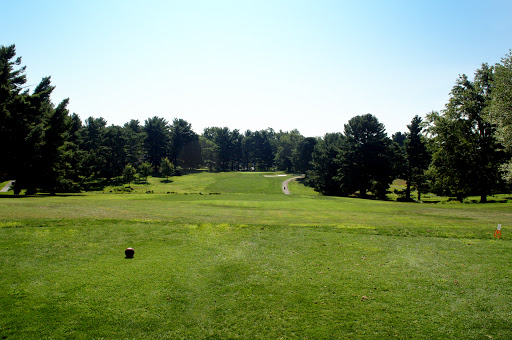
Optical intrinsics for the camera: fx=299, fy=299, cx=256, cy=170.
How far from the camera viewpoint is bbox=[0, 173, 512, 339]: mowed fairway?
21.6ft

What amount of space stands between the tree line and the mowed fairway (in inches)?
1149

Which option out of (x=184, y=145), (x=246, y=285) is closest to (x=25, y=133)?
(x=246, y=285)

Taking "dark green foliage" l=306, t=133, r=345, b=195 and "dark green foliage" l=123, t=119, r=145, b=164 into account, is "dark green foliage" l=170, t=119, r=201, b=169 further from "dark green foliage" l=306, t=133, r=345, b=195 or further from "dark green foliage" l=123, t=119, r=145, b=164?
"dark green foliage" l=306, t=133, r=345, b=195

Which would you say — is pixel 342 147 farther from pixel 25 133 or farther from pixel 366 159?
pixel 25 133

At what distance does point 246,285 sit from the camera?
871cm

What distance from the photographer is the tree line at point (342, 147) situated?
3712 centimetres

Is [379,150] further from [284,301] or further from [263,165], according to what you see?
[263,165]

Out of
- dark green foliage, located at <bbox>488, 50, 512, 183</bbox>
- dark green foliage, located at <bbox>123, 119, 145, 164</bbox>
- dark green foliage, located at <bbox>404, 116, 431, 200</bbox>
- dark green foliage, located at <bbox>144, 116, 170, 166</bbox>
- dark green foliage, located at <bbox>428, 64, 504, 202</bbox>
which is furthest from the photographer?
dark green foliage, located at <bbox>144, 116, 170, 166</bbox>

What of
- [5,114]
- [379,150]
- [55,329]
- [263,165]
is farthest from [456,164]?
[263,165]

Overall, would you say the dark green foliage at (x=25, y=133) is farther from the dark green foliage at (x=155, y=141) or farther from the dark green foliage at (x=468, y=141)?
the dark green foliage at (x=155, y=141)

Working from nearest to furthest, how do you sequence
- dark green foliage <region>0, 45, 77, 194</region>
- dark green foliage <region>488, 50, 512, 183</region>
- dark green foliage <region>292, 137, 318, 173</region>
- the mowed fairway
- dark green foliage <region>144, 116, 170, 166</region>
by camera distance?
the mowed fairway, dark green foliage <region>488, 50, 512, 183</region>, dark green foliage <region>0, 45, 77, 194</region>, dark green foliage <region>292, 137, 318, 173</region>, dark green foliage <region>144, 116, 170, 166</region>

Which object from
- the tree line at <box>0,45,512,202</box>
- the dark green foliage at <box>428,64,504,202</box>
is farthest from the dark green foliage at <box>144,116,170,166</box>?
the dark green foliage at <box>428,64,504,202</box>

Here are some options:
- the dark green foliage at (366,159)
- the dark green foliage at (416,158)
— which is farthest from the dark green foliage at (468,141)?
the dark green foliage at (416,158)

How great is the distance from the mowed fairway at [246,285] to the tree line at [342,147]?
2918 centimetres
